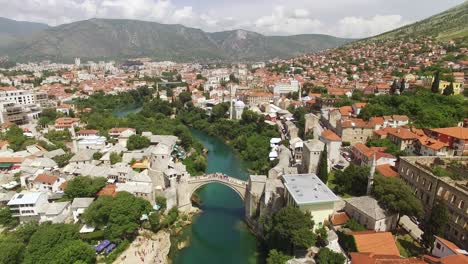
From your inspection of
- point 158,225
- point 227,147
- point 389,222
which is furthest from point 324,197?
point 227,147

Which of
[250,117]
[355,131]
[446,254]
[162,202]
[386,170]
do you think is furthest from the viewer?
[250,117]

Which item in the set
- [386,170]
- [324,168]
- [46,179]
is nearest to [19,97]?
[46,179]

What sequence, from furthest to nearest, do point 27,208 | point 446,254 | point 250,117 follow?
point 250,117 < point 27,208 < point 446,254

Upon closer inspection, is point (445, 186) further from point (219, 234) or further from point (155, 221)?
point (155, 221)

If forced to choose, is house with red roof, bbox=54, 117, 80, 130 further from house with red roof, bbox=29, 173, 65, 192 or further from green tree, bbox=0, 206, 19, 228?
green tree, bbox=0, 206, 19, 228

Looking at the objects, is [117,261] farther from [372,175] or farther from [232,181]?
[372,175]

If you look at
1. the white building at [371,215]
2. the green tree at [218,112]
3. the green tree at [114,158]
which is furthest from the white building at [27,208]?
the green tree at [218,112]

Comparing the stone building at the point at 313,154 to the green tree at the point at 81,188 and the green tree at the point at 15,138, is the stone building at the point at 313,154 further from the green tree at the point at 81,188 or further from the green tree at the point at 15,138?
the green tree at the point at 15,138
